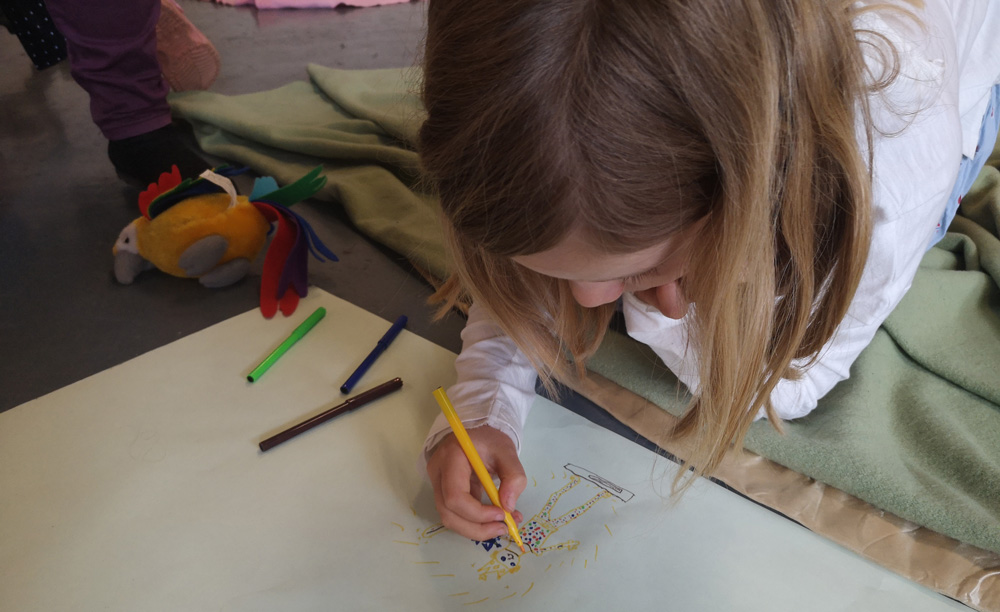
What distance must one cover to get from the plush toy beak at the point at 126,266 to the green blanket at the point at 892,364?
0.26 metres

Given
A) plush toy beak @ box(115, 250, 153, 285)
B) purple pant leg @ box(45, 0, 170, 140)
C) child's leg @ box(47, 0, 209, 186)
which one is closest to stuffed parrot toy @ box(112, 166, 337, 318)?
plush toy beak @ box(115, 250, 153, 285)

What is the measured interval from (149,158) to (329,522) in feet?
2.34

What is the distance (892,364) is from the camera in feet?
2.12

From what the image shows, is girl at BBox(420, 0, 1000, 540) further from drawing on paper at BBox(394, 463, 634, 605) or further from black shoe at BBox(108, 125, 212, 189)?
black shoe at BBox(108, 125, 212, 189)

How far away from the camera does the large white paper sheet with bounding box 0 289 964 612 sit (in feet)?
1.47

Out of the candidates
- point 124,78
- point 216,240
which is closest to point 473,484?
point 216,240

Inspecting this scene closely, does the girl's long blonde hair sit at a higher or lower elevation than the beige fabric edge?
higher

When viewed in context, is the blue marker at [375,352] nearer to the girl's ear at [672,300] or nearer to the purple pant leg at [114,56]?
the girl's ear at [672,300]

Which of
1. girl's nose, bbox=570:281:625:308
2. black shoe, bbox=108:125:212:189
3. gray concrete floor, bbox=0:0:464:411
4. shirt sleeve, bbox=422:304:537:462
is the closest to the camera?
girl's nose, bbox=570:281:625:308

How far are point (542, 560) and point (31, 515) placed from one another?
389mm

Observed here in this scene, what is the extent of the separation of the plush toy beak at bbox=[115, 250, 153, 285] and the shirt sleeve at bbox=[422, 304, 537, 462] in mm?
409

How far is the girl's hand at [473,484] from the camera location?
477 millimetres

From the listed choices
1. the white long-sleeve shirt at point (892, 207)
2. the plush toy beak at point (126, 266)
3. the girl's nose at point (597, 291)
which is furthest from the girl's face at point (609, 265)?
the plush toy beak at point (126, 266)

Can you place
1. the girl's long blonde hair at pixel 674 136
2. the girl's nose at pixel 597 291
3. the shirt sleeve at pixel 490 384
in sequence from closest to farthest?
the girl's long blonde hair at pixel 674 136 → the girl's nose at pixel 597 291 → the shirt sleeve at pixel 490 384
